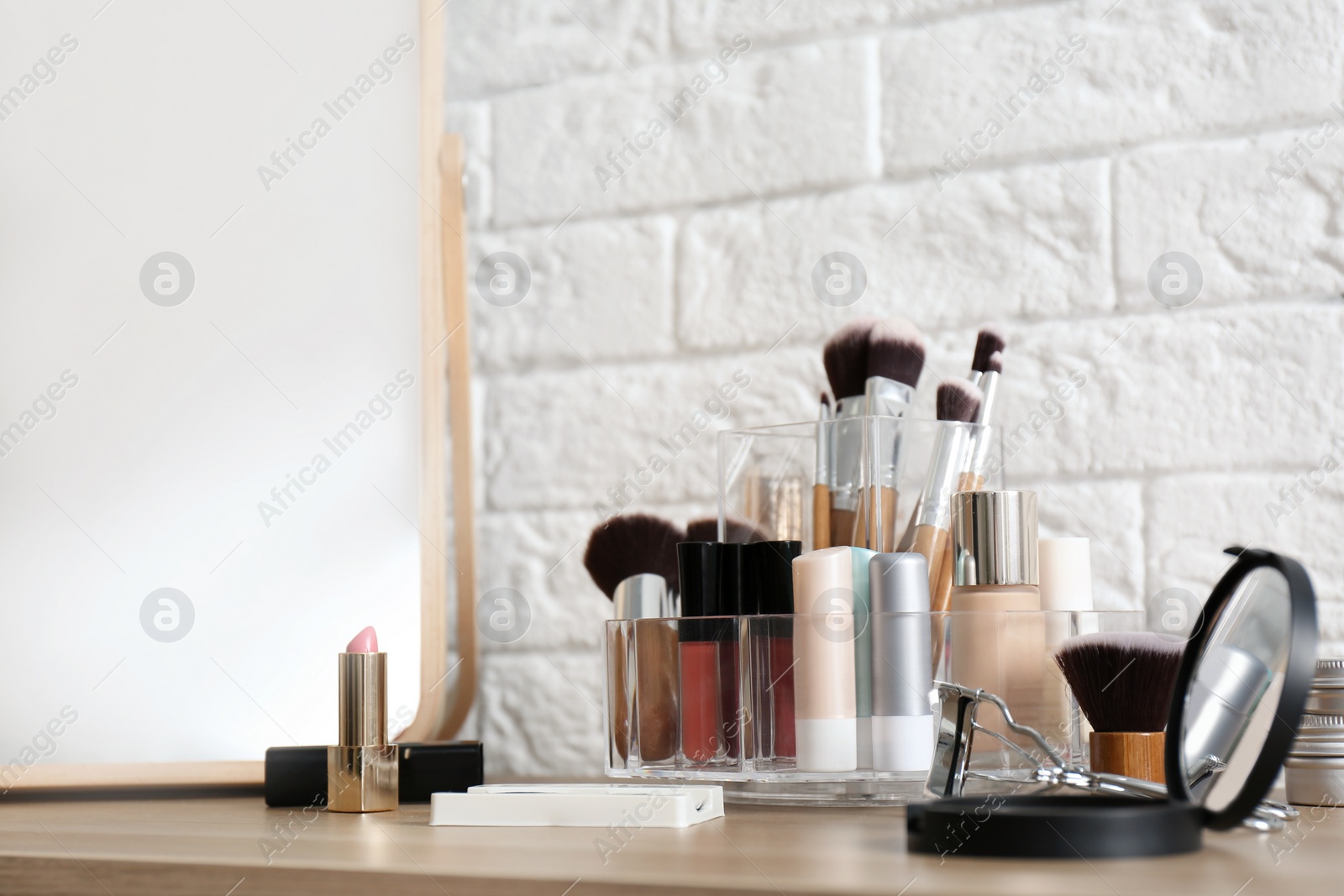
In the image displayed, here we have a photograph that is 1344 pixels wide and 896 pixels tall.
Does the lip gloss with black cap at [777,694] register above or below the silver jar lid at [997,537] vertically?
below

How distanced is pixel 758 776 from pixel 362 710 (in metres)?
0.19

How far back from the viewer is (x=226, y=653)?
0.78 m

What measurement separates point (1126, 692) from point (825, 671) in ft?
0.42

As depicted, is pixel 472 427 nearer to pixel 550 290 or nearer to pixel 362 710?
pixel 550 290

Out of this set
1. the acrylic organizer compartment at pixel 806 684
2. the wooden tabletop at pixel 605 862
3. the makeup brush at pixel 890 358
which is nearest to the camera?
the wooden tabletop at pixel 605 862

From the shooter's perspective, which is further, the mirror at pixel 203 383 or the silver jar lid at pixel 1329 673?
the mirror at pixel 203 383

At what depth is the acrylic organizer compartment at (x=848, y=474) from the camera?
63cm

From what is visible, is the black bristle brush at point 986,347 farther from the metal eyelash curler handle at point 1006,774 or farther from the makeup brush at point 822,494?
the metal eyelash curler handle at point 1006,774

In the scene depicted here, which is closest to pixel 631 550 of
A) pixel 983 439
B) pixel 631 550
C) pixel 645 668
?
pixel 631 550

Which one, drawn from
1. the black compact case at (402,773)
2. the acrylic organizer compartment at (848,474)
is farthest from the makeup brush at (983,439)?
the black compact case at (402,773)

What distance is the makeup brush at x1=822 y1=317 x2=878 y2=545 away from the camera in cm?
64

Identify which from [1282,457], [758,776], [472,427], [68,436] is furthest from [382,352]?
[1282,457]

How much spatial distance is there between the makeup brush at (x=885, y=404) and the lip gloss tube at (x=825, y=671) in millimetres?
64

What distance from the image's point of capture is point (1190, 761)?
456 millimetres
